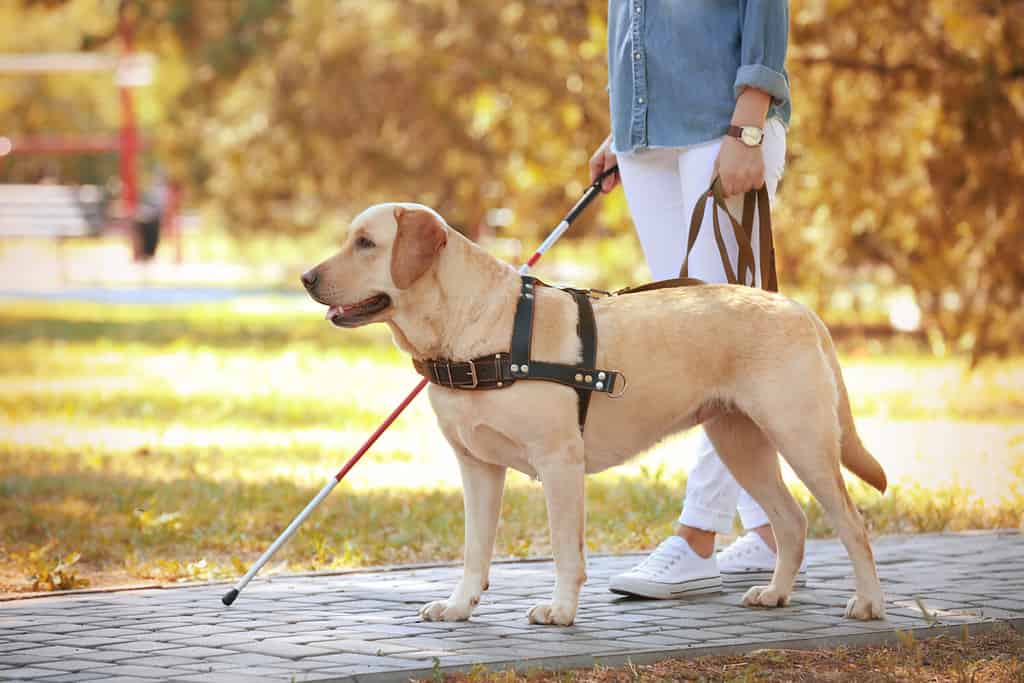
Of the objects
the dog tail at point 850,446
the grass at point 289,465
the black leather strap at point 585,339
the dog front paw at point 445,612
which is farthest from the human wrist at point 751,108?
the grass at point 289,465

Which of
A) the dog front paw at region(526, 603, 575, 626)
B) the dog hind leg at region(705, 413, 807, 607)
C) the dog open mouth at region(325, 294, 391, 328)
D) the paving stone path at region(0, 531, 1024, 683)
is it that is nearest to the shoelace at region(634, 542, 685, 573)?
the paving stone path at region(0, 531, 1024, 683)

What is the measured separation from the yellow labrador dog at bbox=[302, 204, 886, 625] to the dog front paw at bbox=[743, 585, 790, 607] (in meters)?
0.33

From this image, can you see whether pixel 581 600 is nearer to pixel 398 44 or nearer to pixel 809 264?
pixel 809 264

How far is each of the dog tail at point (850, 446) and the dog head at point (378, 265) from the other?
1.40 meters

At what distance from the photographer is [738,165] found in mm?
5738

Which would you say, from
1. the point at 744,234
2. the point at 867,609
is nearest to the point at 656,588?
the point at 867,609

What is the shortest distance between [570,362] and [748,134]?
1179 mm

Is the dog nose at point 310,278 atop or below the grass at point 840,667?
atop

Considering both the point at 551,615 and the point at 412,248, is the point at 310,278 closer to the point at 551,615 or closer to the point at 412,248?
the point at 412,248

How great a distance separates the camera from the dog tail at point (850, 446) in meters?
5.55

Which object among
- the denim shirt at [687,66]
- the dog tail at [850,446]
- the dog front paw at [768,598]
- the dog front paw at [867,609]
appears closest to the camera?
the dog front paw at [867,609]

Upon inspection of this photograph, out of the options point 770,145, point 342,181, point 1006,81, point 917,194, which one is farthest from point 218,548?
point 342,181

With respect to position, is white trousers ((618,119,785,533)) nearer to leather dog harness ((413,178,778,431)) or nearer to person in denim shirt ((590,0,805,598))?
person in denim shirt ((590,0,805,598))

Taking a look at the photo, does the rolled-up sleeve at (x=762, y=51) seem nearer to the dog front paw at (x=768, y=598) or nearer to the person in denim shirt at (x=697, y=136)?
the person in denim shirt at (x=697, y=136)
